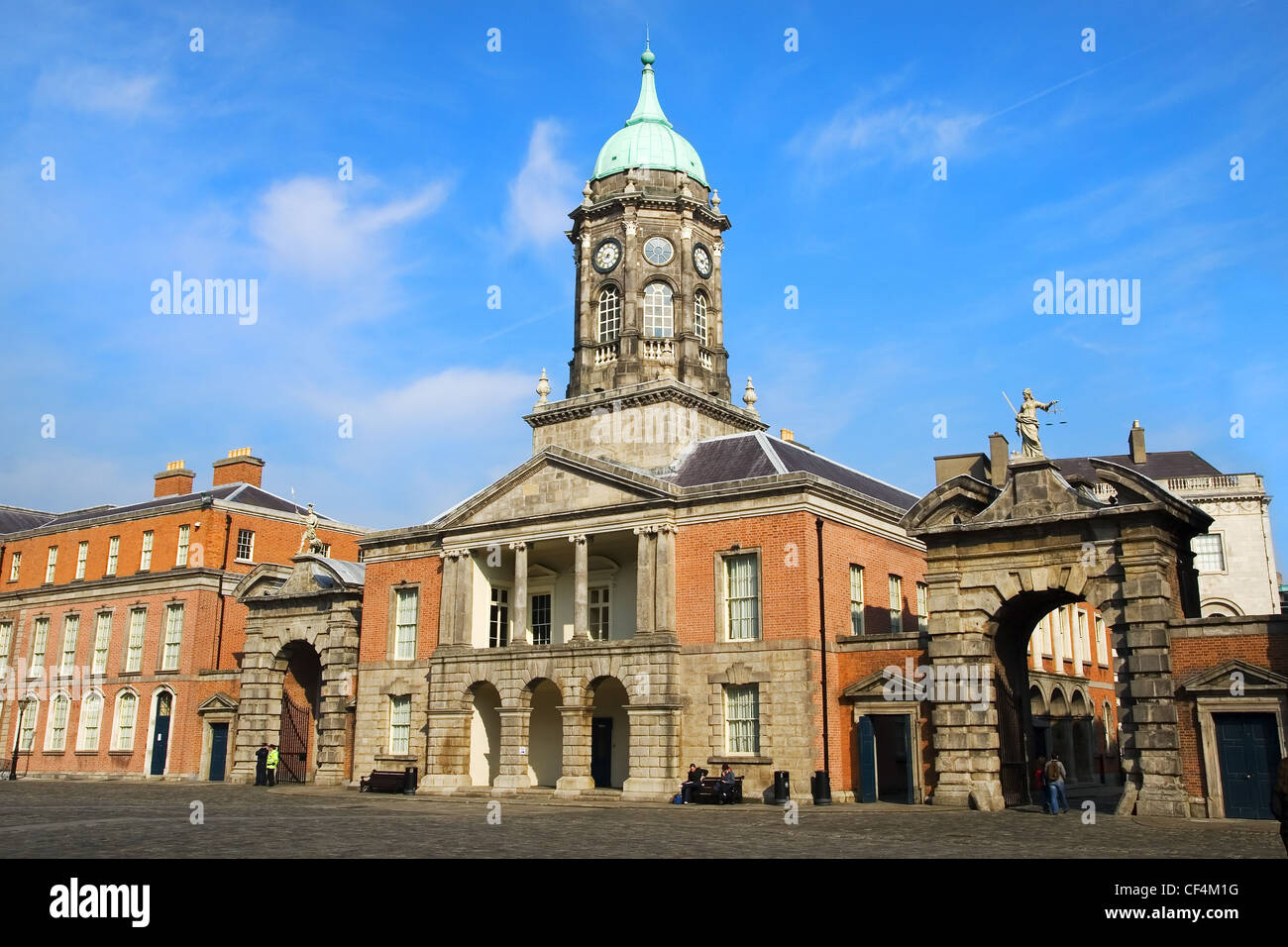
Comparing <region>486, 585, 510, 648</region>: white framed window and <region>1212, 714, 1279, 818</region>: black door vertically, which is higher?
<region>486, 585, 510, 648</region>: white framed window

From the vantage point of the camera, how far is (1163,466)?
6069 cm

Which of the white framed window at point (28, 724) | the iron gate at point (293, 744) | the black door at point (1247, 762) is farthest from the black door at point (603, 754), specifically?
the white framed window at point (28, 724)

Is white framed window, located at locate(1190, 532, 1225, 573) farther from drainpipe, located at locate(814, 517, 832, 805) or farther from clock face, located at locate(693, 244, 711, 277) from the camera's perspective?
drainpipe, located at locate(814, 517, 832, 805)

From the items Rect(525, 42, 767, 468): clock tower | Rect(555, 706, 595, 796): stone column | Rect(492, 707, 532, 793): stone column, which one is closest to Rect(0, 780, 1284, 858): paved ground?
Rect(555, 706, 595, 796): stone column

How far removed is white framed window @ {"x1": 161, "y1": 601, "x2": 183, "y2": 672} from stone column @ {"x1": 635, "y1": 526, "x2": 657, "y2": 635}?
976 inches

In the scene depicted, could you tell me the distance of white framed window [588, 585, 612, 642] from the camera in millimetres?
40531

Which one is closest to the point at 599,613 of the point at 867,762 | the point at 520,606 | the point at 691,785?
the point at 520,606

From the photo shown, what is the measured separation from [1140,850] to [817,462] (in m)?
25.3

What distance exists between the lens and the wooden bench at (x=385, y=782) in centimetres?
3844

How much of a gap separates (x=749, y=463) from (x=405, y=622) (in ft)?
48.5

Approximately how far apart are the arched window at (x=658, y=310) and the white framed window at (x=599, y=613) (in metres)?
10.5

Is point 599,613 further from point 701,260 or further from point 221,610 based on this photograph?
point 221,610

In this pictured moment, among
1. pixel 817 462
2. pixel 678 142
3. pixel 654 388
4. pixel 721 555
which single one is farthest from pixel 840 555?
pixel 678 142

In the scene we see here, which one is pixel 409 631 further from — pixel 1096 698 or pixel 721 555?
pixel 1096 698
